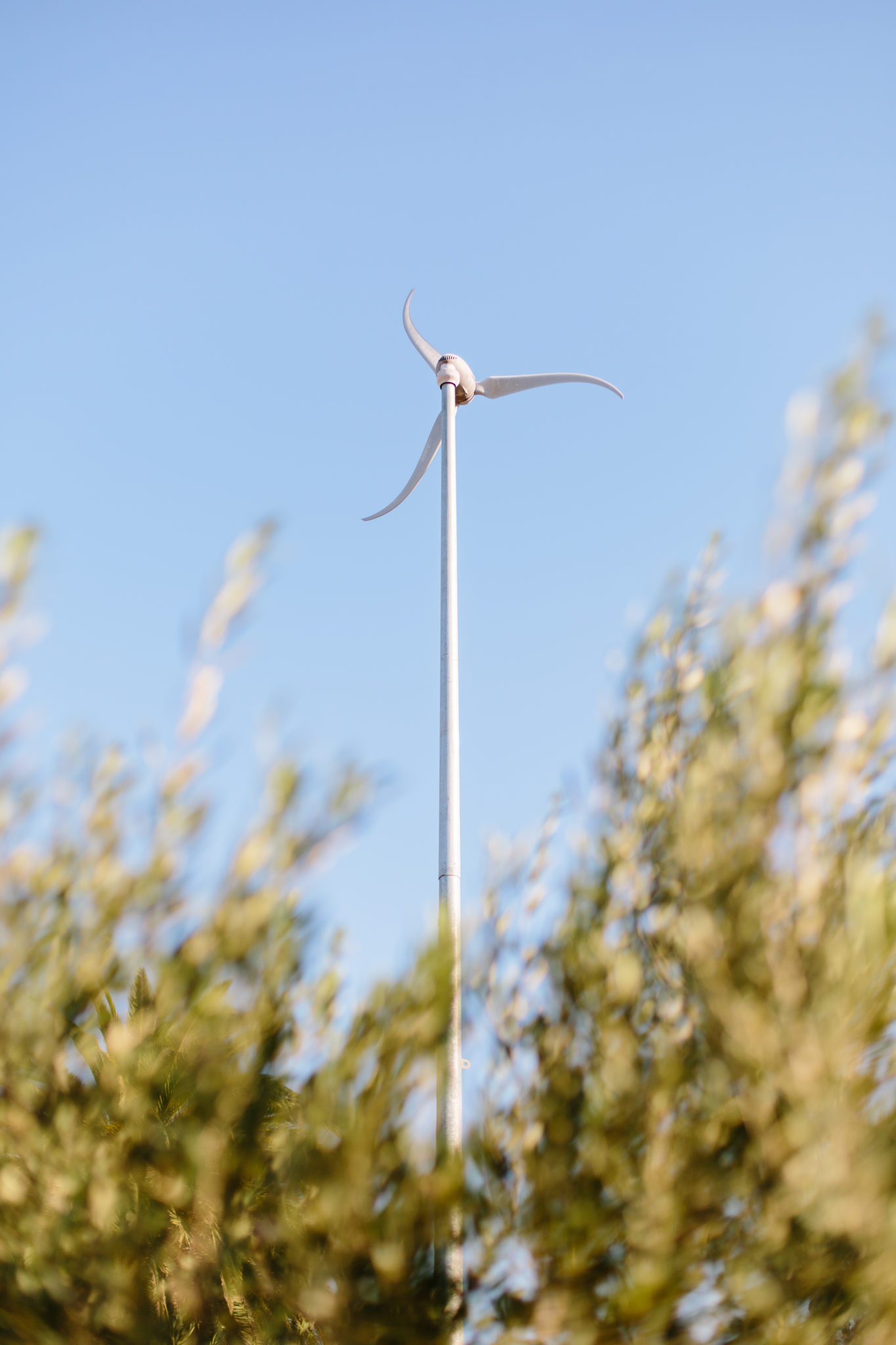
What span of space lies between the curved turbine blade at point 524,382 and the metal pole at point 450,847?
1247mm

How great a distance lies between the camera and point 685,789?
381 centimetres

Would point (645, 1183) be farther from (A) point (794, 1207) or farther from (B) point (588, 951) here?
(B) point (588, 951)

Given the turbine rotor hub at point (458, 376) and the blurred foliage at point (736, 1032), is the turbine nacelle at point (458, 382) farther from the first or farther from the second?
the blurred foliage at point (736, 1032)

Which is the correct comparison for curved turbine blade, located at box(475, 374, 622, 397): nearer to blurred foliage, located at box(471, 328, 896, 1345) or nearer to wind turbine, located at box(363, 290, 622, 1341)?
wind turbine, located at box(363, 290, 622, 1341)

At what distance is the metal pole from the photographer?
359 cm

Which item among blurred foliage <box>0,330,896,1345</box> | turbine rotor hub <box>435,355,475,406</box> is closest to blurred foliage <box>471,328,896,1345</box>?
blurred foliage <box>0,330,896,1345</box>

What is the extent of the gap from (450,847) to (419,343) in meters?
9.01

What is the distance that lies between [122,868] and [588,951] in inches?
74.8

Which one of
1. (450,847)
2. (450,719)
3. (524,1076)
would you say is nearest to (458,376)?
(450,719)

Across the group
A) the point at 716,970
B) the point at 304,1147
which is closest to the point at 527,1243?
the point at 304,1147

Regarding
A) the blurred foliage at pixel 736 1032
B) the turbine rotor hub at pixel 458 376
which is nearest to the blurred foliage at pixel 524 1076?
the blurred foliage at pixel 736 1032

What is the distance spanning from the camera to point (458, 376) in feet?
39.8

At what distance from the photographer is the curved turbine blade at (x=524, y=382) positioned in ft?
43.3

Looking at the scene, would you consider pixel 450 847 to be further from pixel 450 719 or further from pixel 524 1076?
pixel 524 1076
